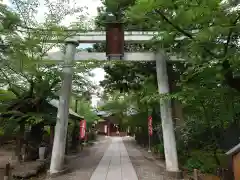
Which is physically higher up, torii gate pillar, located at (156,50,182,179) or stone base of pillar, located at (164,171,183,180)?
torii gate pillar, located at (156,50,182,179)

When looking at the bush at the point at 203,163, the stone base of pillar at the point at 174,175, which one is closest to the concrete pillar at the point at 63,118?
the stone base of pillar at the point at 174,175

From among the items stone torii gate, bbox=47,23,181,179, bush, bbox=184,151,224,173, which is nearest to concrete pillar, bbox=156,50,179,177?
stone torii gate, bbox=47,23,181,179

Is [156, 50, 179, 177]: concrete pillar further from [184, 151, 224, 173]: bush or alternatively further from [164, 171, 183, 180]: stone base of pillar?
[184, 151, 224, 173]: bush

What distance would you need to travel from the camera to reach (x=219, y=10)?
545 centimetres

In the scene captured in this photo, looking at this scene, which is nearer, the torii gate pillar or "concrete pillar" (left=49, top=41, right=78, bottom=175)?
the torii gate pillar

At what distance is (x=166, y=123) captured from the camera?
11.0 metres

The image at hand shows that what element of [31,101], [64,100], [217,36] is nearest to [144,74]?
[64,100]

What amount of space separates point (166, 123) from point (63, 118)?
476 centimetres

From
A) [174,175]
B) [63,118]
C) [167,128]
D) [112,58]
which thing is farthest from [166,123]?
[63,118]

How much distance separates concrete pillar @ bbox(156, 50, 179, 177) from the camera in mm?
10534

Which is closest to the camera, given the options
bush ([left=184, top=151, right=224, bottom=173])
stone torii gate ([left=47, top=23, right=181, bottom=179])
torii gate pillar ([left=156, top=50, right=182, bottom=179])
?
bush ([left=184, top=151, right=224, bottom=173])

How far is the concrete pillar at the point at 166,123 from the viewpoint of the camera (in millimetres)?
10534

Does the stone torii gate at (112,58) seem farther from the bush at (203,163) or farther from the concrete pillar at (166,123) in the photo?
the bush at (203,163)

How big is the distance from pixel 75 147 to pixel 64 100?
419 inches
